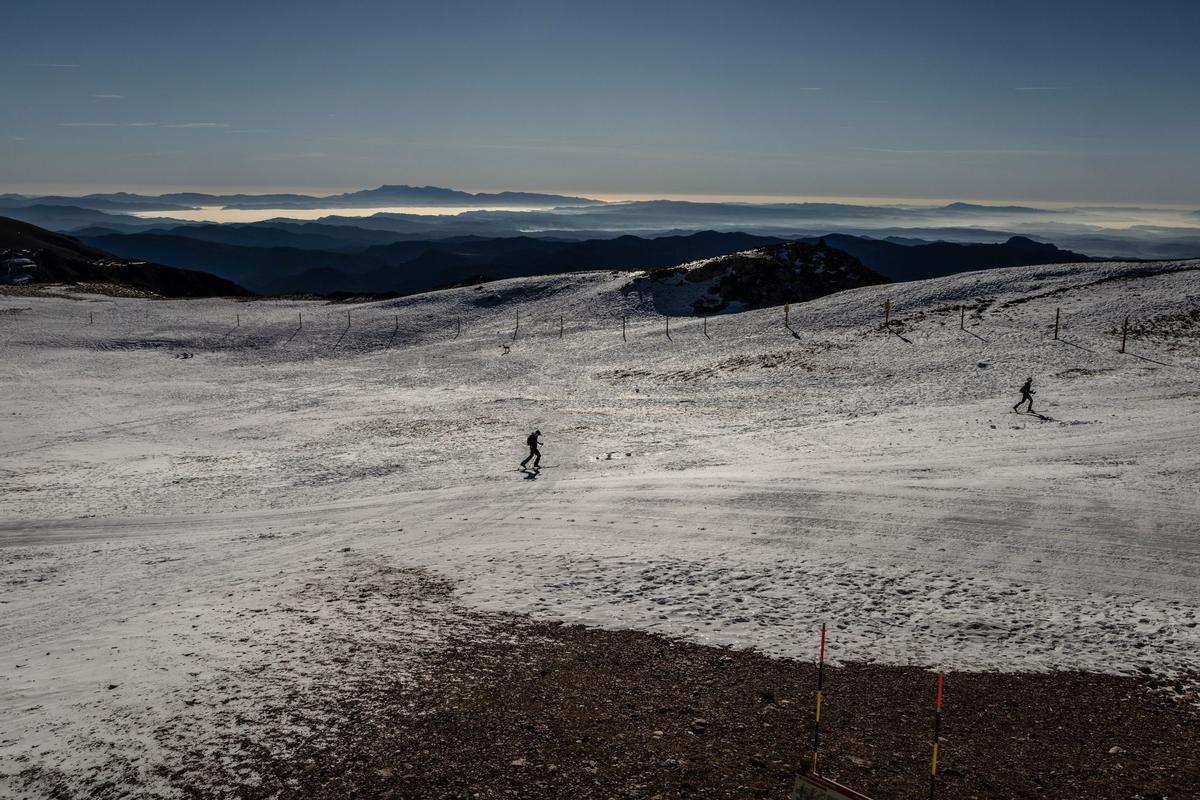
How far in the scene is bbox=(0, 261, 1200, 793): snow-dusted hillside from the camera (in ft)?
44.2

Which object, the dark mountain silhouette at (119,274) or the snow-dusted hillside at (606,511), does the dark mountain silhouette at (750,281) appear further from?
the dark mountain silhouette at (119,274)

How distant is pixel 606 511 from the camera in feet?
68.4

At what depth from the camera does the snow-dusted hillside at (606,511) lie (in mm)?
13477

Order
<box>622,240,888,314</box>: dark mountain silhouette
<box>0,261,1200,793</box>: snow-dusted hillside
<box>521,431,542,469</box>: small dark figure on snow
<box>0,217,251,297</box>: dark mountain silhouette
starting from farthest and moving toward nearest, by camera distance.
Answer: <box>0,217,251,297</box>: dark mountain silhouette, <box>622,240,888,314</box>: dark mountain silhouette, <box>521,431,542,469</box>: small dark figure on snow, <box>0,261,1200,793</box>: snow-dusted hillside

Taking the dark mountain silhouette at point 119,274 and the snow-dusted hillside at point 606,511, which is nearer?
the snow-dusted hillside at point 606,511

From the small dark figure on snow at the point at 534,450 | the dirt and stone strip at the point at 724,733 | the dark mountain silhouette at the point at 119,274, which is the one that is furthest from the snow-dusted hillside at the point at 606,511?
the dark mountain silhouette at the point at 119,274

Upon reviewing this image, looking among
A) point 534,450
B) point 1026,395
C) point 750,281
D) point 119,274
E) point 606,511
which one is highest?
point 750,281

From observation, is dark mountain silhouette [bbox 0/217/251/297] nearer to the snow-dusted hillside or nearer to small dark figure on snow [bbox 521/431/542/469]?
the snow-dusted hillside

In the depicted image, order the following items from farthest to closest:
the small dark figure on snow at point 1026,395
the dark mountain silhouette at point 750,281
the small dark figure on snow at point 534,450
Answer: the dark mountain silhouette at point 750,281 → the small dark figure on snow at point 1026,395 → the small dark figure on snow at point 534,450

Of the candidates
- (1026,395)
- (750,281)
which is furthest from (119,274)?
(1026,395)

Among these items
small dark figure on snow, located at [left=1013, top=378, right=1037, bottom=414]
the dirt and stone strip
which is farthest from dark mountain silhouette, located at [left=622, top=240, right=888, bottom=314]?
the dirt and stone strip

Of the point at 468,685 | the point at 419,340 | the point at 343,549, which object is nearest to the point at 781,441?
the point at 343,549

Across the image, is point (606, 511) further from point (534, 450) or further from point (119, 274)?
point (119, 274)

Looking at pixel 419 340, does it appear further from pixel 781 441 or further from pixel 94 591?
pixel 94 591
